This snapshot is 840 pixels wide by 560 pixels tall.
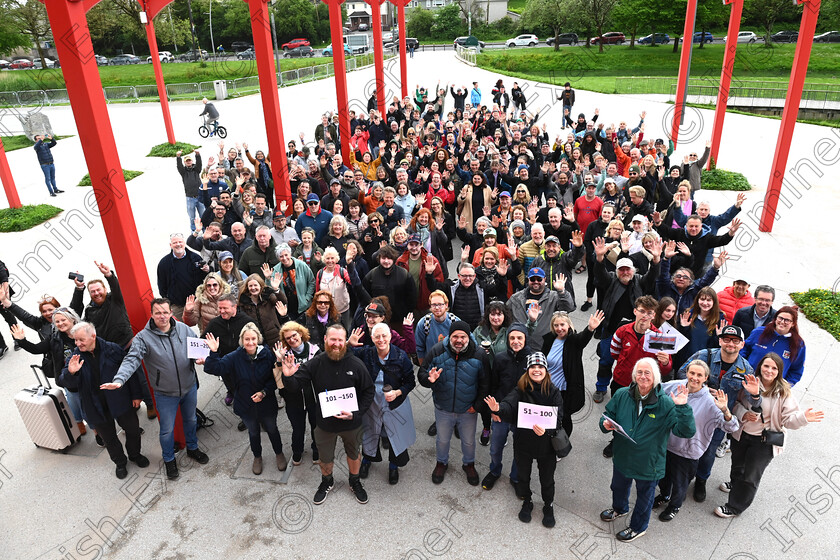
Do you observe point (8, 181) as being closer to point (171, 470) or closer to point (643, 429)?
point (171, 470)

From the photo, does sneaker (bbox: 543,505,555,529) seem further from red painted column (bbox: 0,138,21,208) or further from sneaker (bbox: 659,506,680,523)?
red painted column (bbox: 0,138,21,208)

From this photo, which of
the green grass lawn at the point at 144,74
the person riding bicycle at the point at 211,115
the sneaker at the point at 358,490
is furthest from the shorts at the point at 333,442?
the green grass lawn at the point at 144,74

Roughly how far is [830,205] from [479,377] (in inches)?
507

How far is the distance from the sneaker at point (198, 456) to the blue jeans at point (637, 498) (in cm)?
418

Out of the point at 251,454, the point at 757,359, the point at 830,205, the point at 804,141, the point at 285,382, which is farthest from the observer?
the point at 804,141

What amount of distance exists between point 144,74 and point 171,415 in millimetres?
53782

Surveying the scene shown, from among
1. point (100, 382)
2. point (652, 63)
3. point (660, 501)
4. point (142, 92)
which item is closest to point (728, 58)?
point (660, 501)

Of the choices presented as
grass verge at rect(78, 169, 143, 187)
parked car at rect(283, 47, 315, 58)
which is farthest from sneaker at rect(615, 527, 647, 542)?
parked car at rect(283, 47, 315, 58)

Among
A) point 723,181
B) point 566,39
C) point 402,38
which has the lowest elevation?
point 723,181

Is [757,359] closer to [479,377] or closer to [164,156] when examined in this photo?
[479,377]

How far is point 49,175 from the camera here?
51.9 ft

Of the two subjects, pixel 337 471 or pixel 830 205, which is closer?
pixel 337 471

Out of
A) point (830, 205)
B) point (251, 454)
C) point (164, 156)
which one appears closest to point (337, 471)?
point (251, 454)

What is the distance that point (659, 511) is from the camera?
16.4 feet
